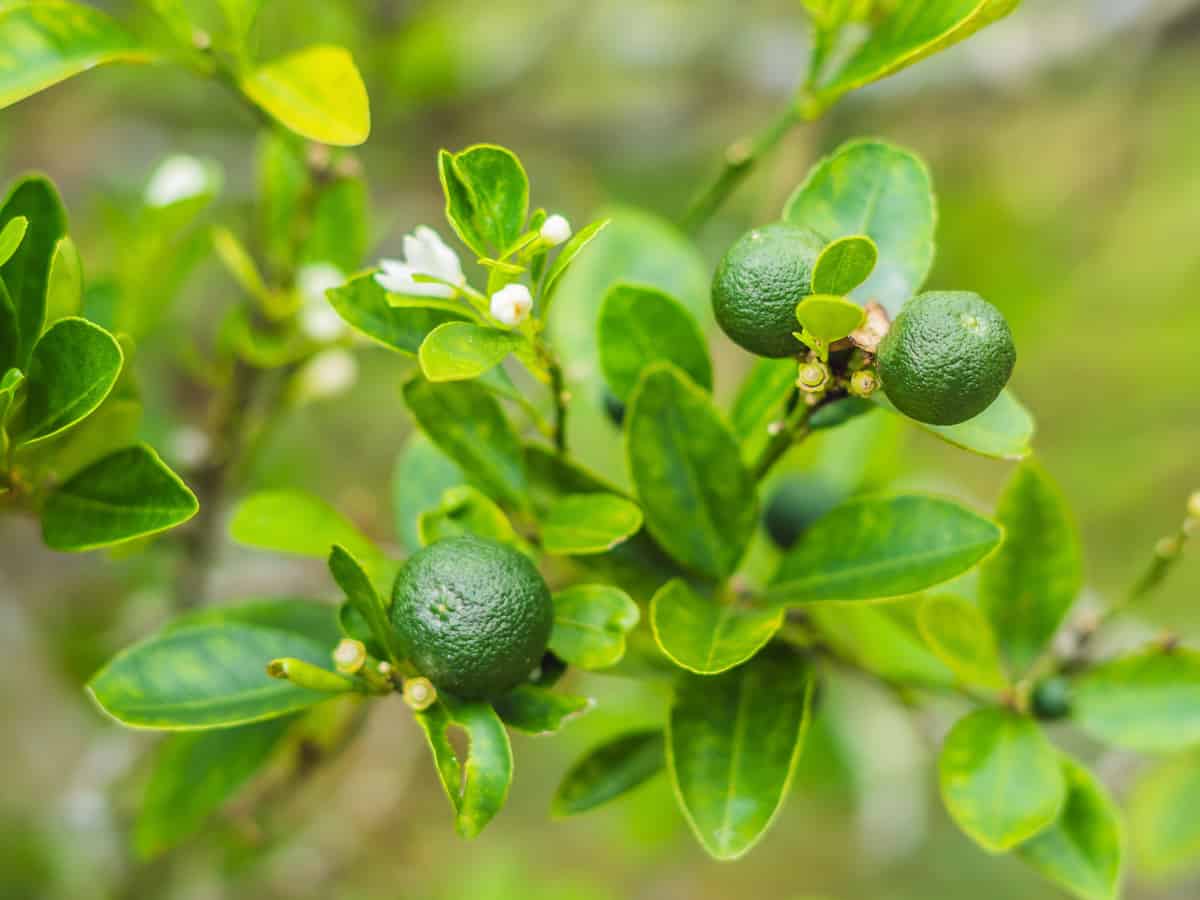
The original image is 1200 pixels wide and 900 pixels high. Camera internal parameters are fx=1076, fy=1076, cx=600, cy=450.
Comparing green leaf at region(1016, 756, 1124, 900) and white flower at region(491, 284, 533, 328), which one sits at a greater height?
white flower at region(491, 284, 533, 328)

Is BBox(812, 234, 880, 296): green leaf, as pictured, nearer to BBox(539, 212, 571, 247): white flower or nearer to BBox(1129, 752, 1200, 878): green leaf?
BBox(539, 212, 571, 247): white flower

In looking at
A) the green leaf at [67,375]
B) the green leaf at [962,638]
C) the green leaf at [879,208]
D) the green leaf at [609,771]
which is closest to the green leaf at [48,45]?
the green leaf at [67,375]

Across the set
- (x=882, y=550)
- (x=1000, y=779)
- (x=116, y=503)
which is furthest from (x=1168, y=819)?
(x=116, y=503)

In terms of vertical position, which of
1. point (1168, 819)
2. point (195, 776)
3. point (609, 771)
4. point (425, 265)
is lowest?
point (1168, 819)

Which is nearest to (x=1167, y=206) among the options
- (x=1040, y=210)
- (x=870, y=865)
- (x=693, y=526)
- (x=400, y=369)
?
(x=1040, y=210)

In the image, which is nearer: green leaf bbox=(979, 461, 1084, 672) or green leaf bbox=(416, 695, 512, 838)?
green leaf bbox=(416, 695, 512, 838)

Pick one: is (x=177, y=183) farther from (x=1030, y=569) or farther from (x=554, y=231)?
(x=1030, y=569)

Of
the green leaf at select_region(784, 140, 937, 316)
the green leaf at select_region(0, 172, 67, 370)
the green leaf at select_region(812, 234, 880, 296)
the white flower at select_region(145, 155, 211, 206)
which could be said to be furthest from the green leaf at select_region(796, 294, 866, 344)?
the white flower at select_region(145, 155, 211, 206)
